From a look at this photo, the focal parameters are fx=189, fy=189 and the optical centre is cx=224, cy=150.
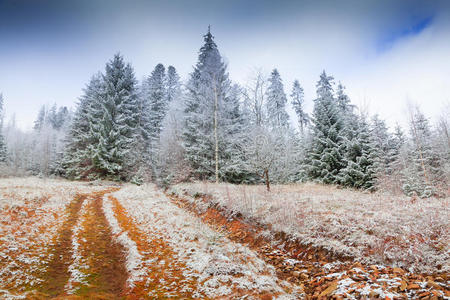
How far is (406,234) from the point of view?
15.5ft

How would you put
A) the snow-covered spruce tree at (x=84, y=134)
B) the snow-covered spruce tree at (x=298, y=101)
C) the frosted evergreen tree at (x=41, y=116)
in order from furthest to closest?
the frosted evergreen tree at (x=41, y=116) → the snow-covered spruce tree at (x=298, y=101) → the snow-covered spruce tree at (x=84, y=134)

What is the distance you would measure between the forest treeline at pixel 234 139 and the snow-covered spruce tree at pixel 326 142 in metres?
0.10

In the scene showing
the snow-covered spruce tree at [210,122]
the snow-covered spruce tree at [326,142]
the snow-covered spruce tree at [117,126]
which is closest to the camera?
the snow-covered spruce tree at [210,122]

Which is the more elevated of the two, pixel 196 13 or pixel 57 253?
pixel 196 13

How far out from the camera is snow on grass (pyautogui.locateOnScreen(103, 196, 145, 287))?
4299mm

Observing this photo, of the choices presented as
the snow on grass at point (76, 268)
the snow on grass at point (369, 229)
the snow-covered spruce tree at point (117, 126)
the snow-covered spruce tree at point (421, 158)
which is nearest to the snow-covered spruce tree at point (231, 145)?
the snow on grass at point (369, 229)

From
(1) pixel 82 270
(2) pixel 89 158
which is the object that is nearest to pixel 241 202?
(1) pixel 82 270

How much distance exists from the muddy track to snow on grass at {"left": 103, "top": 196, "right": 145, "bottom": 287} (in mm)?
1243

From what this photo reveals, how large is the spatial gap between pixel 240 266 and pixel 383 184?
14.6 meters

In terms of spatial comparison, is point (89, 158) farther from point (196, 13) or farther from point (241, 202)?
point (196, 13)

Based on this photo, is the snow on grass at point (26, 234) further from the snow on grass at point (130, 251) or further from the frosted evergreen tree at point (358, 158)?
the frosted evergreen tree at point (358, 158)

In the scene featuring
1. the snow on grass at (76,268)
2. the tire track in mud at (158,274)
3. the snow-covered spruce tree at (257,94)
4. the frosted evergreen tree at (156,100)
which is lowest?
the tire track in mud at (158,274)

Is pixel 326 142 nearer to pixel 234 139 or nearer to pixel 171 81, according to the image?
pixel 234 139

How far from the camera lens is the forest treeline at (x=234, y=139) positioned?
1381cm
